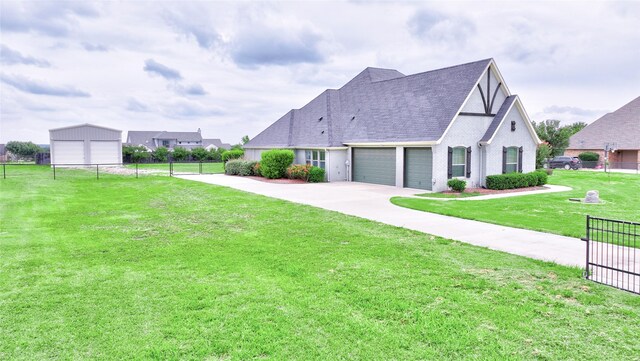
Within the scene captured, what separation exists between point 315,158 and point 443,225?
16689 millimetres

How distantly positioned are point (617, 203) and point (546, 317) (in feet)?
46.0

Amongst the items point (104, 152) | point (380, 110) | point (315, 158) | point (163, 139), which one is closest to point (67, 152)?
point (104, 152)

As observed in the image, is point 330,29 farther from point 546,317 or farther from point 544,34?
point 546,317

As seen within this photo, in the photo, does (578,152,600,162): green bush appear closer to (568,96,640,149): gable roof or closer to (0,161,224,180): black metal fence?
(568,96,640,149): gable roof

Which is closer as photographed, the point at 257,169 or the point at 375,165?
the point at 375,165

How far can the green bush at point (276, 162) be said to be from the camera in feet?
87.8

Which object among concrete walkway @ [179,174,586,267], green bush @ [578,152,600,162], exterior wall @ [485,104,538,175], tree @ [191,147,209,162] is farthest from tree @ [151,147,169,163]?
green bush @ [578,152,600,162]

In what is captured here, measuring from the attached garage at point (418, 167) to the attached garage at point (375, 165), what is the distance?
93cm

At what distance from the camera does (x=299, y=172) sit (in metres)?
25.9

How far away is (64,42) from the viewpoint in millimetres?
22641

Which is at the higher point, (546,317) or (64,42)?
(64,42)

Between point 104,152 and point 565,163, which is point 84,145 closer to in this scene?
point 104,152

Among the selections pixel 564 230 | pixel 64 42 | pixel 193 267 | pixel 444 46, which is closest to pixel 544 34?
pixel 444 46

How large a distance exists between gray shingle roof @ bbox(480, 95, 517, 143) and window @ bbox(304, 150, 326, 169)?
383 inches
